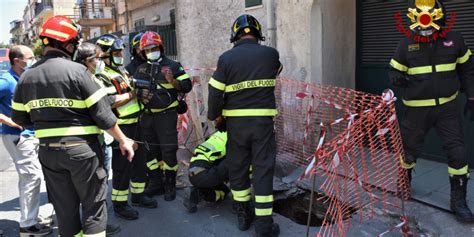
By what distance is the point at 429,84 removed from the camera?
3.88 metres

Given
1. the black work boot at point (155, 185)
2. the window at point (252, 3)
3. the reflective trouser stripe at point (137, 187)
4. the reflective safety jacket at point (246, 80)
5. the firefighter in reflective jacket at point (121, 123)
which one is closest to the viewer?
the reflective safety jacket at point (246, 80)

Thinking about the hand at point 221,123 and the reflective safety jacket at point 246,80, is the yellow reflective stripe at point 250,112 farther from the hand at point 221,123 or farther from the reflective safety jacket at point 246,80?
the hand at point 221,123

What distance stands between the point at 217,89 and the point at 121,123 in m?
1.27

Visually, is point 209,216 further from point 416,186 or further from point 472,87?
point 472,87

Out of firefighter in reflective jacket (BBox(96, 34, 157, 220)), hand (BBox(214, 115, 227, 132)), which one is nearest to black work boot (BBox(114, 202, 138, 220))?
firefighter in reflective jacket (BBox(96, 34, 157, 220))

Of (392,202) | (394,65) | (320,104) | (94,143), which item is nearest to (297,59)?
(320,104)

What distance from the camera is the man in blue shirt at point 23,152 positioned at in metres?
3.98

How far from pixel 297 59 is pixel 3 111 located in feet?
13.0

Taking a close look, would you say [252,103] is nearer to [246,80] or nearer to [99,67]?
[246,80]

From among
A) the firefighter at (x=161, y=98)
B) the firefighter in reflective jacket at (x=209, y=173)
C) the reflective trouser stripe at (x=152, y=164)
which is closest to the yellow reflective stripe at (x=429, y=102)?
the firefighter in reflective jacket at (x=209, y=173)

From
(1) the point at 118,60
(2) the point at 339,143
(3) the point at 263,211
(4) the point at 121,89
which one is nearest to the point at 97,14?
(1) the point at 118,60

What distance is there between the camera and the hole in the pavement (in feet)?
15.5

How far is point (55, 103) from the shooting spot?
2893 millimetres

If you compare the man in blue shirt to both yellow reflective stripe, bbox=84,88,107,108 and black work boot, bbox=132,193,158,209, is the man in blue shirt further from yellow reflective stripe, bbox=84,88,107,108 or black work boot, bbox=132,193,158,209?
yellow reflective stripe, bbox=84,88,107,108
